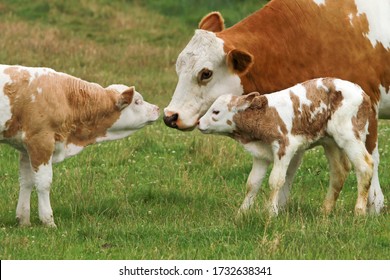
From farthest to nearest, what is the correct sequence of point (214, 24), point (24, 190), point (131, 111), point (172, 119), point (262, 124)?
point (214, 24) < point (131, 111) < point (24, 190) < point (172, 119) < point (262, 124)

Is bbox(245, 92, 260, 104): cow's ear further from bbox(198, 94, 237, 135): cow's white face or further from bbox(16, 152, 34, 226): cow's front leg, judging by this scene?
bbox(16, 152, 34, 226): cow's front leg

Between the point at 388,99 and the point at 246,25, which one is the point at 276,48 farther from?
the point at 388,99

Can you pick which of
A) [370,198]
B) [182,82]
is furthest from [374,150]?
[182,82]

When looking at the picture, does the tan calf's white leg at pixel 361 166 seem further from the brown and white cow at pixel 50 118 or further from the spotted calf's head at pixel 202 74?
the brown and white cow at pixel 50 118

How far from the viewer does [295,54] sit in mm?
10062

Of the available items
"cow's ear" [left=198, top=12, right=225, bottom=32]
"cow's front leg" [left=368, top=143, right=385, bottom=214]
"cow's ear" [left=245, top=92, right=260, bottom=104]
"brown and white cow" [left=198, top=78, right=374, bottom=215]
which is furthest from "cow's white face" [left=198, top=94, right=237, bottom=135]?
"cow's front leg" [left=368, top=143, right=385, bottom=214]

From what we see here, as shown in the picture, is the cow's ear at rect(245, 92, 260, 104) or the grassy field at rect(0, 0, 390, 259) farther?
the cow's ear at rect(245, 92, 260, 104)

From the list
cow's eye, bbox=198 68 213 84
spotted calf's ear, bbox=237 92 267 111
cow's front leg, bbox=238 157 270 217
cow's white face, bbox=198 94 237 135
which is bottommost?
cow's front leg, bbox=238 157 270 217

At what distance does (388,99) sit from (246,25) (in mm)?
1593

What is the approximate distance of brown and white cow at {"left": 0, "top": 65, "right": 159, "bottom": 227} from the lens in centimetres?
928

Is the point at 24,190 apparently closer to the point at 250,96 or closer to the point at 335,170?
the point at 250,96

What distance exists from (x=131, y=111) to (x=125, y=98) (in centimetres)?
17

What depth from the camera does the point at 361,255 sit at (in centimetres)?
827

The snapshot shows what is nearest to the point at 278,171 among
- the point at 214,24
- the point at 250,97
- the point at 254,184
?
the point at 254,184
